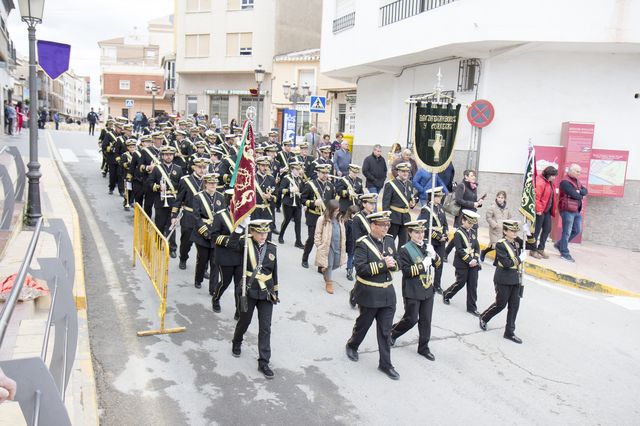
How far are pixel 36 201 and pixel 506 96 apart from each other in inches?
442

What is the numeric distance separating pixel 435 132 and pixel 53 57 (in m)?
9.15

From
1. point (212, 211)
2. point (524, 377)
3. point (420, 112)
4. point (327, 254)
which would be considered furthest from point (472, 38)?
point (524, 377)

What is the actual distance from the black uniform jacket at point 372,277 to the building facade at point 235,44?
111 feet

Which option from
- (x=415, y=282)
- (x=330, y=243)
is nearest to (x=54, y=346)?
(x=415, y=282)

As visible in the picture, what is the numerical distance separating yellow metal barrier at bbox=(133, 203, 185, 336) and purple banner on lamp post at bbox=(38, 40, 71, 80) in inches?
193

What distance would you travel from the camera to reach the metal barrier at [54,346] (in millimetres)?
3270

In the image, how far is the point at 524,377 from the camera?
6836 millimetres

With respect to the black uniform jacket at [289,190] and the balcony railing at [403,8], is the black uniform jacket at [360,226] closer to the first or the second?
the black uniform jacket at [289,190]

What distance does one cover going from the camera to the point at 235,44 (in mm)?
41094

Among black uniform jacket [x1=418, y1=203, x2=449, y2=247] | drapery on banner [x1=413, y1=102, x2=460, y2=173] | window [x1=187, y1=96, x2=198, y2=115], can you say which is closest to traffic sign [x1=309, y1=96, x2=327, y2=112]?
black uniform jacket [x1=418, y1=203, x2=449, y2=247]

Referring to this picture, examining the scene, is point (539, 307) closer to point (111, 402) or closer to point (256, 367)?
point (256, 367)

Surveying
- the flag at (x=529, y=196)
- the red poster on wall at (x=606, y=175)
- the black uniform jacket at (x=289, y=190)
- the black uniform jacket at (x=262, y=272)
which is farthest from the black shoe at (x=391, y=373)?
the red poster on wall at (x=606, y=175)

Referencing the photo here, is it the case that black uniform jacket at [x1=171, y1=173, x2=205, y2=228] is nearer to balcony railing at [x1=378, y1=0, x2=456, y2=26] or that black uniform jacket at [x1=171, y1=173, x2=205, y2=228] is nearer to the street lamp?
the street lamp

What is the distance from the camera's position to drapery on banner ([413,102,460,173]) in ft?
27.7
